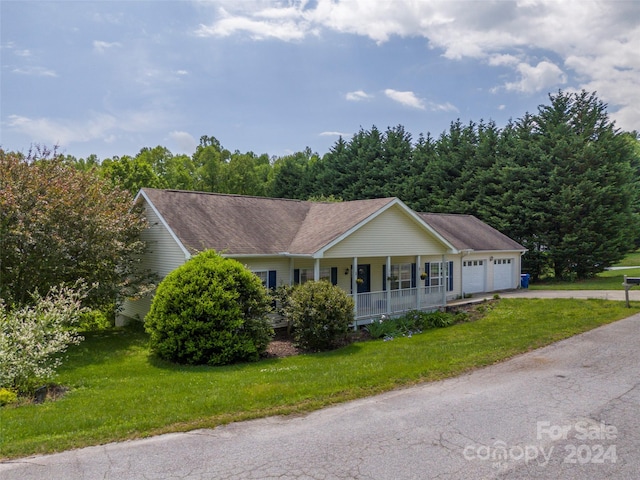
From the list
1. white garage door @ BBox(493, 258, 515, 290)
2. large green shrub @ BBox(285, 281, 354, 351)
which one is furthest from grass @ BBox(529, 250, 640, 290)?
large green shrub @ BBox(285, 281, 354, 351)

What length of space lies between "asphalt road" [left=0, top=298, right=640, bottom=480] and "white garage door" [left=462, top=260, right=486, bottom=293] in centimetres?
1543

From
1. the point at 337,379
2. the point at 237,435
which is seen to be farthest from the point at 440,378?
the point at 237,435

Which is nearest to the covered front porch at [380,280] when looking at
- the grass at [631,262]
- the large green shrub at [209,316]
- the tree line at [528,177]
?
the large green shrub at [209,316]

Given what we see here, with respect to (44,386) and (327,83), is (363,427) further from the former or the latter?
(327,83)

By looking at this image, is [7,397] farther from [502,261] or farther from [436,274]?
[502,261]

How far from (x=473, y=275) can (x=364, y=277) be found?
814cm

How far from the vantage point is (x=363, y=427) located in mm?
6559

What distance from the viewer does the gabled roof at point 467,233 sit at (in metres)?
23.8

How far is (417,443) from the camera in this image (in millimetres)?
5949

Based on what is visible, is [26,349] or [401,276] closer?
[26,349]

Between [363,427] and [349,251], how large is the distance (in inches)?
408

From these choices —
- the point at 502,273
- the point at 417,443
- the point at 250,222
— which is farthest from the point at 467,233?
the point at 417,443

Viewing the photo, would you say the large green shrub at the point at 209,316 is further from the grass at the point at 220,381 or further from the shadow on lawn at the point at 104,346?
the shadow on lawn at the point at 104,346

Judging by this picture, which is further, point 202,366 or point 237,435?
point 202,366
